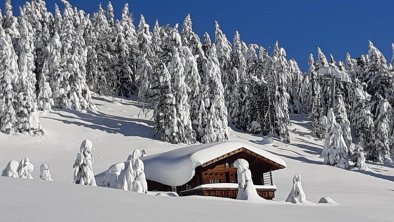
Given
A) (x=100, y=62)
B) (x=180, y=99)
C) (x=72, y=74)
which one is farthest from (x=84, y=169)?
(x=100, y=62)

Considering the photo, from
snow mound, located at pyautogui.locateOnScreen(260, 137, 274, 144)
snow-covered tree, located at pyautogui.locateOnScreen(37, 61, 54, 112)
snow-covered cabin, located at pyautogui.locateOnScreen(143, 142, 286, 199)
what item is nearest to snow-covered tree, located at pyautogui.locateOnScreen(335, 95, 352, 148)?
snow mound, located at pyautogui.locateOnScreen(260, 137, 274, 144)

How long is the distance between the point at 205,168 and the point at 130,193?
1680cm

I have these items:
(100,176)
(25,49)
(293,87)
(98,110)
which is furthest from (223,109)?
(293,87)

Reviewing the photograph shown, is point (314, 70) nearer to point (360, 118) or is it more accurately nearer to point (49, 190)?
point (360, 118)

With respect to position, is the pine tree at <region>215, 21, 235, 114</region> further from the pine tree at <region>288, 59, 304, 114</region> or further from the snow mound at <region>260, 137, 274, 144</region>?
the pine tree at <region>288, 59, 304, 114</region>

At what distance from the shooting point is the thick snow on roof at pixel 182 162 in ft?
96.7

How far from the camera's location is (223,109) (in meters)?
59.6

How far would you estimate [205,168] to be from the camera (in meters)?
32.1

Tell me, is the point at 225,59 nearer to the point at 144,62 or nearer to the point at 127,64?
the point at 144,62

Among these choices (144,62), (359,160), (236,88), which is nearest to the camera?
(359,160)

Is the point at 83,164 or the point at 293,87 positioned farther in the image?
the point at 293,87

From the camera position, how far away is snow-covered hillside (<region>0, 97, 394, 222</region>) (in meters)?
11.9

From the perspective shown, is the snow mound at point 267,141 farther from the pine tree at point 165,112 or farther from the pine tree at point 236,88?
the pine tree at point 165,112

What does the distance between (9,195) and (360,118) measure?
2294 inches
